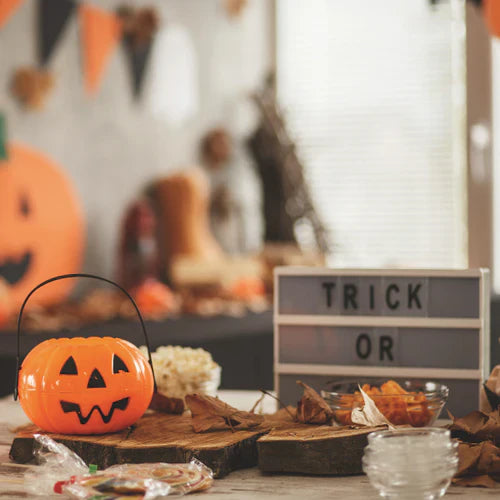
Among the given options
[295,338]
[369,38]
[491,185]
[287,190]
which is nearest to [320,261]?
[287,190]

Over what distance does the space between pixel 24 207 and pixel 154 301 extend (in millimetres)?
651

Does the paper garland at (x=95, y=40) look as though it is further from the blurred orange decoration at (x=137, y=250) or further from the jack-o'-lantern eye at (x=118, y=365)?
the jack-o'-lantern eye at (x=118, y=365)

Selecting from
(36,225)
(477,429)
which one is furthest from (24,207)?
(477,429)

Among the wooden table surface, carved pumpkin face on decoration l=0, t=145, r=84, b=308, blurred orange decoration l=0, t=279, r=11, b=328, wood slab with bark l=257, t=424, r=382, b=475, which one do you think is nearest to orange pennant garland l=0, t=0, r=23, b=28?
carved pumpkin face on decoration l=0, t=145, r=84, b=308

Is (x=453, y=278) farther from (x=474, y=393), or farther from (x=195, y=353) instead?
(x=195, y=353)

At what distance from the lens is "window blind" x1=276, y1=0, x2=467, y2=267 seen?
4.67 meters

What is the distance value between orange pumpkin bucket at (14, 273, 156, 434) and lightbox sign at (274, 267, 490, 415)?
33cm

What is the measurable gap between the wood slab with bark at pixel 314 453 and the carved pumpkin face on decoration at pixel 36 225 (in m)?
2.45

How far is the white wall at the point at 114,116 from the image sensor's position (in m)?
3.48

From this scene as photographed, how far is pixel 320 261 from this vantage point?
4215 mm

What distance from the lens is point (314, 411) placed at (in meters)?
1.12

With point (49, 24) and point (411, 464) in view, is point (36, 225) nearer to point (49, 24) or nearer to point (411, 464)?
point (49, 24)

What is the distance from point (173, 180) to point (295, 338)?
9.22ft

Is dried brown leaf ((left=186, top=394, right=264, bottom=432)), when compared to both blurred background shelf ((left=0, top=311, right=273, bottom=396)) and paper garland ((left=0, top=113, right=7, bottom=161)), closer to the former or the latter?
blurred background shelf ((left=0, top=311, right=273, bottom=396))
